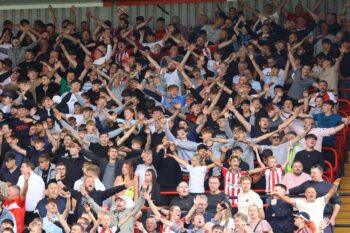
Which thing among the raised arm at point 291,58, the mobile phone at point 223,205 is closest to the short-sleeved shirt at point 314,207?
the mobile phone at point 223,205

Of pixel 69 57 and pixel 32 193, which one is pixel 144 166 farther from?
pixel 69 57

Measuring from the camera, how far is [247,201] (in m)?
21.4

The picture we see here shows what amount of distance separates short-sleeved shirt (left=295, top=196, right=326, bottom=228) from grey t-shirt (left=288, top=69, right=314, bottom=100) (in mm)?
5348

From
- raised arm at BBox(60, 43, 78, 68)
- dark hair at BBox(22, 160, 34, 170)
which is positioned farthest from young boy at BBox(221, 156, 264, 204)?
raised arm at BBox(60, 43, 78, 68)

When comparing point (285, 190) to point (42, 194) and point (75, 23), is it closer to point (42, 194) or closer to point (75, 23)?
point (42, 194)

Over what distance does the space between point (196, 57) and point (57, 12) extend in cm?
541

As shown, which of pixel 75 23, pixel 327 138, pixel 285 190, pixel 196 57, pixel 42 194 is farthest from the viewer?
pixel 75 23

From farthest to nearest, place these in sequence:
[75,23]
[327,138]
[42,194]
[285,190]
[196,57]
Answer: [75,23] < [196,57] < [327,138] < [42,194] < [285,190]

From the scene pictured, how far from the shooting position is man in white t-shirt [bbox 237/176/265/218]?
21344 millimetres

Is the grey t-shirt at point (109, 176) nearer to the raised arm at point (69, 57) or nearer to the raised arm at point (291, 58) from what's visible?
the raised arm at point (291, 58)

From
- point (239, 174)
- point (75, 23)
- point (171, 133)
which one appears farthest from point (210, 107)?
point (75, 23)

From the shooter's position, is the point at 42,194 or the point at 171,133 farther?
the point at 171,133

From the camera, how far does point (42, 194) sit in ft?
74.7

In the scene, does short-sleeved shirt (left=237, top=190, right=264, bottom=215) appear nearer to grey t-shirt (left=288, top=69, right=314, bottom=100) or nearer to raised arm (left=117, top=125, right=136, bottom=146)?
raised arm (left=117, top=125, right=136, bottom=146)
